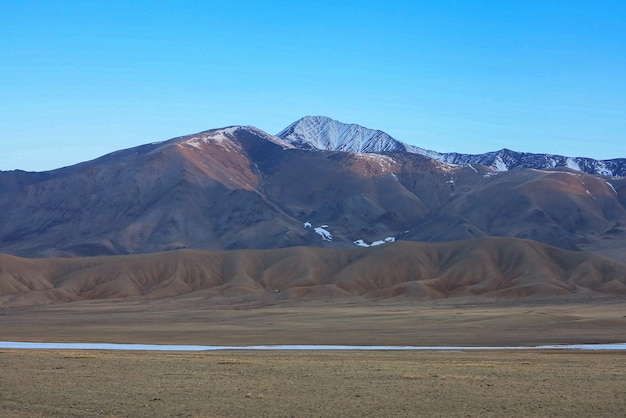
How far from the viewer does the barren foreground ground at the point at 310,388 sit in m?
25.0

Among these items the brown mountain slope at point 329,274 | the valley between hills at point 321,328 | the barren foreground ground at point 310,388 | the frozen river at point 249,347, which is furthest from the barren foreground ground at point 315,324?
the barren foreground ground at point 310,388

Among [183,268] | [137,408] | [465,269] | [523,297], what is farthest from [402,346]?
[183,268]

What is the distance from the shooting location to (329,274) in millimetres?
179625

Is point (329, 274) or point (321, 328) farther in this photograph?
point (329, 274)

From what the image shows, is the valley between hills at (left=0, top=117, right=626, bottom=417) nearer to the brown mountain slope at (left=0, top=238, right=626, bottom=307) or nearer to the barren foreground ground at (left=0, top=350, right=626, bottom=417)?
the barren foreground ground at (left=0, top=350, right=626, bottom=417)

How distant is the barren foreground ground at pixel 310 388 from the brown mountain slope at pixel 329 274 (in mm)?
114765

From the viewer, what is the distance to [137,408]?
84.0 ft

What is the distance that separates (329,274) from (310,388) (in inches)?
5911

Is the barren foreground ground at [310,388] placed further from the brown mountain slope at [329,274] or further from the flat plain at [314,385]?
the brown mountain slope at [329,274]

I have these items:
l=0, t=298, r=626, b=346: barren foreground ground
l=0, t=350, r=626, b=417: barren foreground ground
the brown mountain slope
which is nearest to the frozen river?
l=0, t=298, r=626, b=346: barren foreground ground

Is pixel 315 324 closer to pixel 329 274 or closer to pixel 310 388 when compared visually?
pixel 310 388

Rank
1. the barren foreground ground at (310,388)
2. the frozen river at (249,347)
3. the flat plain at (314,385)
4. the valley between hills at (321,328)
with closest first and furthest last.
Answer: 1. the barren foreground ground at (310,388)
2. the flat plain at (314,385)
3. the valley between hills at (321,328)
4. the frozen river at (249,347)

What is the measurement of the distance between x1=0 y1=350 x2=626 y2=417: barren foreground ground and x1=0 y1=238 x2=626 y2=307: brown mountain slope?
115 metres

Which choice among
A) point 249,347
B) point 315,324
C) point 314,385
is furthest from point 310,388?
point 315,324
